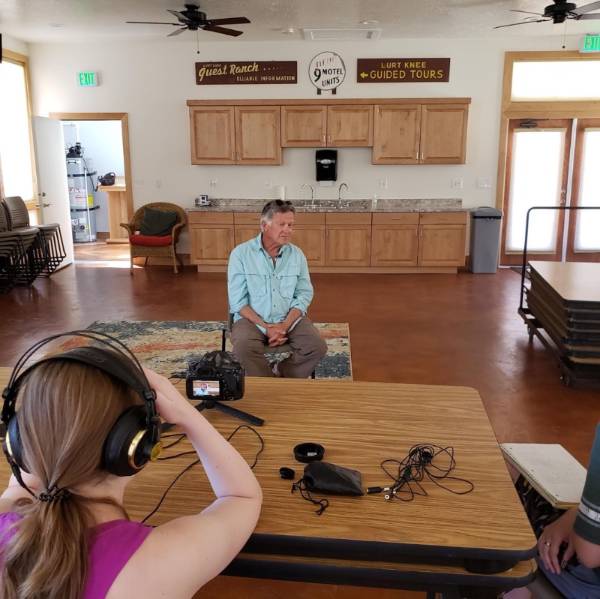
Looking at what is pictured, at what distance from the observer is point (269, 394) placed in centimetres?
201

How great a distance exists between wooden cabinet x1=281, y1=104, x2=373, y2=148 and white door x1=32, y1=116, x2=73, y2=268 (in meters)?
3.17

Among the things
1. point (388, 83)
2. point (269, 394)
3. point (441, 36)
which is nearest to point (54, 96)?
point (388, 83)

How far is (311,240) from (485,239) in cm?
234

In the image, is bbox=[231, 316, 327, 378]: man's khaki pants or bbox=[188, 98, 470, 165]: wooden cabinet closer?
bbox=[231, 316, 327, 378]: man's khaki pants

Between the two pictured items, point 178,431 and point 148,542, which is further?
point 178,431

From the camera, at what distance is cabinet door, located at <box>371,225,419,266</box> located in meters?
8.07

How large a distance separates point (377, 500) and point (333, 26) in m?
7.14

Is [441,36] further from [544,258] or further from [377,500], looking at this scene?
[377,500]

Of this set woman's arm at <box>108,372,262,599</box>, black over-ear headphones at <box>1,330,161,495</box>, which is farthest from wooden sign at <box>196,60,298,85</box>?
black over-ear headphones at <box>1,330,161,495</box>

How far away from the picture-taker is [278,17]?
6.83 metres

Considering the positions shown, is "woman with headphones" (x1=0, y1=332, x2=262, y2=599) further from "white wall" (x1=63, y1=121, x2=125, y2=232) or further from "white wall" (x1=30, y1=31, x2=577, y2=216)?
"white wall" (x1=63, y1=121, x2=125, y2=232)

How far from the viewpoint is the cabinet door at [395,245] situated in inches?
318

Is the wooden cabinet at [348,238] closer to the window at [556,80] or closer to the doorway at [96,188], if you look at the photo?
the window at [556,80]

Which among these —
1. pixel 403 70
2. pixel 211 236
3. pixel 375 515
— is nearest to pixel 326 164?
pixel 403 70
